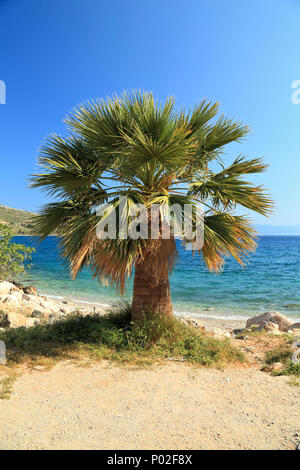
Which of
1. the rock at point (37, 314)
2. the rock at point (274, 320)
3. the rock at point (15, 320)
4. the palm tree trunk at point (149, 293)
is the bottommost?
the rock at point (274, 320)

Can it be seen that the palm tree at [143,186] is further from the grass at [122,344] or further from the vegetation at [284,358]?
the vegetation at [284,358]

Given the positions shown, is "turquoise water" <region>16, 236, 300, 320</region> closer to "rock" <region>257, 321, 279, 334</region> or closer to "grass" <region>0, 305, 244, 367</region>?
"rock" <region>257, 321, 279, 334</region>

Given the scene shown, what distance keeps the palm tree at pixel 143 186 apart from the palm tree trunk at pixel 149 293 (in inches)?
0.9

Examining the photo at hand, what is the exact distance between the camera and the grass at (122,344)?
5953 mm

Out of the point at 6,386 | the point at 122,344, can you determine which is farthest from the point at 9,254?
the point at 6,386

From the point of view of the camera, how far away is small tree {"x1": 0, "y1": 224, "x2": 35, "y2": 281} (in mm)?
9750

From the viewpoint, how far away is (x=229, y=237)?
Result: 20.1 ft

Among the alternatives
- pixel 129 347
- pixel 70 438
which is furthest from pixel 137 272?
pixel 70 438

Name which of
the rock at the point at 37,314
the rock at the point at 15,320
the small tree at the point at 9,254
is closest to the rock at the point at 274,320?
the rock at the point at 37,314

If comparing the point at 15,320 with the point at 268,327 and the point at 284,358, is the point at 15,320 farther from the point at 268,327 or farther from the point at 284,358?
the point at 268,327

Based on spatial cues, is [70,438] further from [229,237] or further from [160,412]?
[229,237]

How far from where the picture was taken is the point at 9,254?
10.3 metres

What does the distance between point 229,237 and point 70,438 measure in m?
4.50

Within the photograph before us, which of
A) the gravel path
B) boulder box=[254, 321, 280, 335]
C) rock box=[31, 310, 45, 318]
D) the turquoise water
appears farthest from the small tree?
boulder box=[254, 321, 280, 335]
